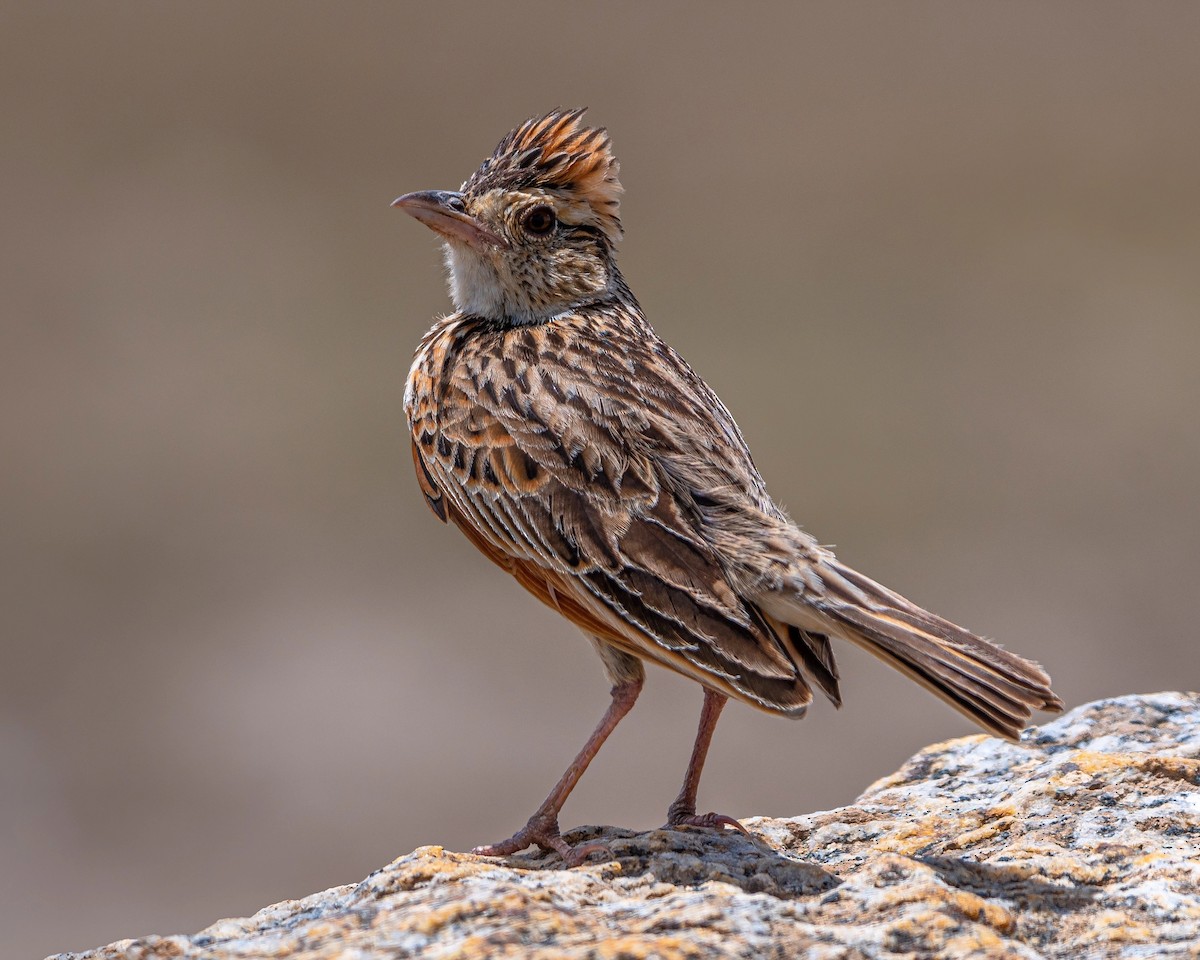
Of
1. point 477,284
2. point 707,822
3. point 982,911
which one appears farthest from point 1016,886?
point 477,284

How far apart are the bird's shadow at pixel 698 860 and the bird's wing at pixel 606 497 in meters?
0.49

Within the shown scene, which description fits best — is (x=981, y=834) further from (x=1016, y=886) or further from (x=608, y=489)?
(x=608, y=489)

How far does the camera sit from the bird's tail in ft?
14.0

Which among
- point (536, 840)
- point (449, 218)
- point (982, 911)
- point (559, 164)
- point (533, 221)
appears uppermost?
point (559, 164)

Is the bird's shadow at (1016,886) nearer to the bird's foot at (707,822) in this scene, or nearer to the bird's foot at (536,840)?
the bird's foot at (707,822)

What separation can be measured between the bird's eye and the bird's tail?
2.44 meters

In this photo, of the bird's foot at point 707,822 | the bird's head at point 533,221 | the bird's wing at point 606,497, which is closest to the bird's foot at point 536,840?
the bird's foot at point 707,822

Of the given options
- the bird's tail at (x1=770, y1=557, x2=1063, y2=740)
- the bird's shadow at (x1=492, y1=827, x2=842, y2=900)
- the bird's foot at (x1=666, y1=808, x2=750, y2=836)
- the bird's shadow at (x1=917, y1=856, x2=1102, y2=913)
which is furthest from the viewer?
the bird's foot at (x1=666, y1=808, x2=750, y2=836)

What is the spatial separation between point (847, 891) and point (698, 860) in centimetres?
62

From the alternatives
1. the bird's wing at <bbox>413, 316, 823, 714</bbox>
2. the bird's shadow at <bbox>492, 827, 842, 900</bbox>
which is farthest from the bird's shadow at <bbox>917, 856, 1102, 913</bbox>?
the bird's wing at <bbox>413, 316, 823, 714</bbox>

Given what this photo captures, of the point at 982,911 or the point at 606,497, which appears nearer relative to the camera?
the point at 982,911

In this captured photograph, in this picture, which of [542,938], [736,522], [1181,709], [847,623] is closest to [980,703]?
[847,623]

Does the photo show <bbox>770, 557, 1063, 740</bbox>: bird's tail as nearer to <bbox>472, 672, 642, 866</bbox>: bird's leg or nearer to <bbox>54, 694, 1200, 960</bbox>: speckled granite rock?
<bbox>54, 694, 1200, 960</bbox>: speckled granite rock

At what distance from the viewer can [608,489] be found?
5125mm
